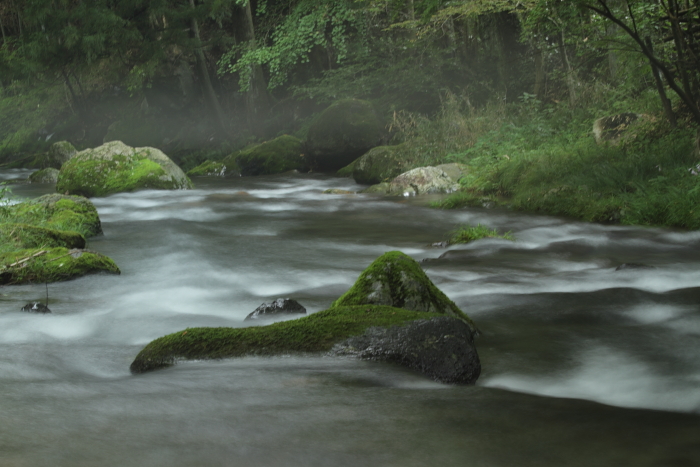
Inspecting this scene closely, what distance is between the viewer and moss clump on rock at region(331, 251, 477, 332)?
13.5 feet

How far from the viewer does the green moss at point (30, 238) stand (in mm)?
6742

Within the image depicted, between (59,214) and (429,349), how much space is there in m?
7.27

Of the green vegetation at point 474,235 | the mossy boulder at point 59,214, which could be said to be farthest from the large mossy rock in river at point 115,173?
the green vegetation at point 474,235

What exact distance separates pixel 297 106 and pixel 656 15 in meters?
19.5

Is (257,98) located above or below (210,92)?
below

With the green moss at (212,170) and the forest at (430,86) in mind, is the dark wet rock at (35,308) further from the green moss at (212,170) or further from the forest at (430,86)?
the green moss at (212,170)

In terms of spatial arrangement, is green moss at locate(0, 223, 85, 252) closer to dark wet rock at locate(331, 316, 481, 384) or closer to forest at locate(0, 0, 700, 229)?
dark wet rock at locate(331, 316, 481, 384)

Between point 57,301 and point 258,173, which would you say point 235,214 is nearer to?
point 57,301

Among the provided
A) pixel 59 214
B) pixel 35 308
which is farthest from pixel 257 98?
pixel 35 308

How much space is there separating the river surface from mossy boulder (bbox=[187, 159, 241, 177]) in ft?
40.0

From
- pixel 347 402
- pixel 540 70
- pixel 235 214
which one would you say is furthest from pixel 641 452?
pixel 540 70

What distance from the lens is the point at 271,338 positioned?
141 inches

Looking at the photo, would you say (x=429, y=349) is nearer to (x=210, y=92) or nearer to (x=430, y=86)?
(x=430, y=86)

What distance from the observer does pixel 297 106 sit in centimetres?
2584
